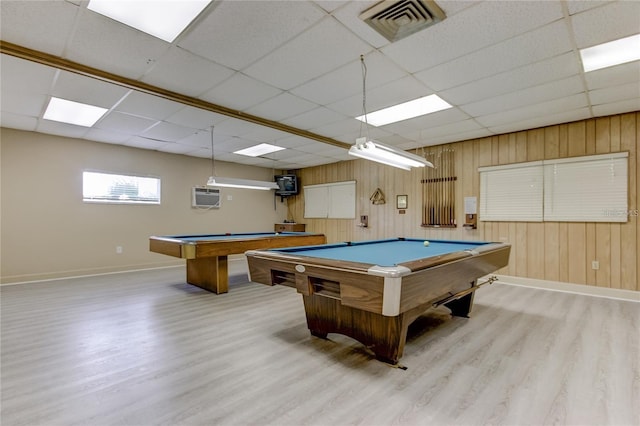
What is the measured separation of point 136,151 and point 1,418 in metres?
Result: 5.39

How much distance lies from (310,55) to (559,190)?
423cm

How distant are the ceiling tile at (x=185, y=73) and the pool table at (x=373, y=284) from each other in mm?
1788

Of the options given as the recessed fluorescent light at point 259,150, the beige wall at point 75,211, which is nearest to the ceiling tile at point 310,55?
the recessed fluorescent light at point 259,150

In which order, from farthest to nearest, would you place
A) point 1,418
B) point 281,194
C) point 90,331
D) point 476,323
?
point 281,194 < point 476,323 < point 90,331 < point 1,418

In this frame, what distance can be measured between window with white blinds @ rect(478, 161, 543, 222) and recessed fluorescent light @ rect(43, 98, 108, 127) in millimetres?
5858

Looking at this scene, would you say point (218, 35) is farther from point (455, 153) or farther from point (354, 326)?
point (455, 153)

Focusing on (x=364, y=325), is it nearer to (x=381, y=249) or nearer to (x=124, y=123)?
(x=381, y=249)

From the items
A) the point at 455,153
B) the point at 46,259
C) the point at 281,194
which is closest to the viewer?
the point at 46,259

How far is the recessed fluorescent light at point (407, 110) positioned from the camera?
3.70 meters

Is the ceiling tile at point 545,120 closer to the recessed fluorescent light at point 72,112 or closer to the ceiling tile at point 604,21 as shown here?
the ceiling tile at point 604,21

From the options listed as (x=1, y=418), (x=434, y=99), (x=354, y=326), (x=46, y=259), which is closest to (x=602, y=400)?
(x=354, y=326)

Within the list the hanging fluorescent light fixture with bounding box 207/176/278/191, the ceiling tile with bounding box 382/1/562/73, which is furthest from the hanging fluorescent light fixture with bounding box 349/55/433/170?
the hanging fluorescent light fixture with bounding box 207/176/278/191

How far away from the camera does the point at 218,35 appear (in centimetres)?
232

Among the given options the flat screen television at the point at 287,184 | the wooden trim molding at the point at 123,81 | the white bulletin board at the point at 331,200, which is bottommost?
the white bulletin board at the point at 331,200
